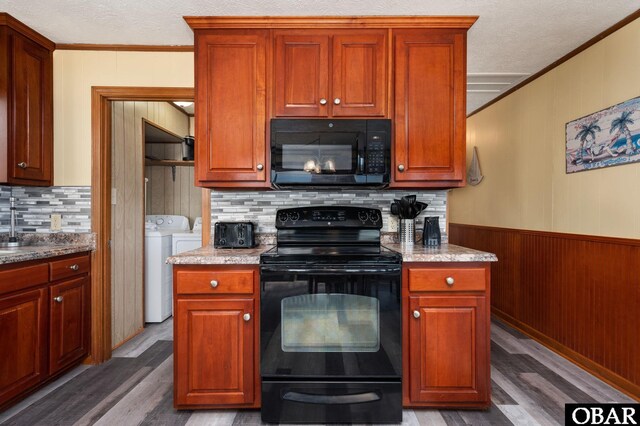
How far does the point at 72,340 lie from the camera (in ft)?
7.58

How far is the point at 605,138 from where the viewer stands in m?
2.29

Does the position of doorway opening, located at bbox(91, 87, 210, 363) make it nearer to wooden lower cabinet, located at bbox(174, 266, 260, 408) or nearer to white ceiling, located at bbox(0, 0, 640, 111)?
white ceiling, located at bbox(0, 0, 640, 111)

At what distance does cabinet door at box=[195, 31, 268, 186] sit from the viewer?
210cm

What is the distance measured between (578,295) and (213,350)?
2.63m

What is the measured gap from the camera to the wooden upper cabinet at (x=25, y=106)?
214 cm

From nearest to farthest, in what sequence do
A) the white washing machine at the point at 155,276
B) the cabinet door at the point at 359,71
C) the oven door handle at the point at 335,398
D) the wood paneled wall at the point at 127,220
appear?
the oven door handle at the point at 335,398, the cabinet door at the point at 359,71, the wood paneled wall at the point at 127,220, the white washing machine at the point at 155,276

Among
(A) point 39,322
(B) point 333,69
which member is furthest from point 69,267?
(B) point 333,69

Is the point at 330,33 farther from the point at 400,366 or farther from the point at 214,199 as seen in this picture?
the point at 400,366

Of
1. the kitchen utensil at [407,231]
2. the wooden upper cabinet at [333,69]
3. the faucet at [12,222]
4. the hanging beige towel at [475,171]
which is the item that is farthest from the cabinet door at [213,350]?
the hanging beige towel at [475,171]

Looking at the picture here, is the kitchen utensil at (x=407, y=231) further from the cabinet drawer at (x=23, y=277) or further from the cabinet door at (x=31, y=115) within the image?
the cabinet door at (x=31, y=115)

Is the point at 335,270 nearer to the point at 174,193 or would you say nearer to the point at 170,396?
the point at 170,396

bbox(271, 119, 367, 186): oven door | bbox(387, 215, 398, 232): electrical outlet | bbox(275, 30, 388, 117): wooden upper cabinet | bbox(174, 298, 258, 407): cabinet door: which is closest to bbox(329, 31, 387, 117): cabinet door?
bbox(275, 30, 388, 117): wooden upper cabinet

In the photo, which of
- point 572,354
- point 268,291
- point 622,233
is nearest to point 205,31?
point 268,291

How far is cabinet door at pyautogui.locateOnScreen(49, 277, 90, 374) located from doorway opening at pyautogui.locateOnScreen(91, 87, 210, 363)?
77 mm
